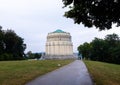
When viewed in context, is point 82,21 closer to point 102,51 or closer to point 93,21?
point 93,21

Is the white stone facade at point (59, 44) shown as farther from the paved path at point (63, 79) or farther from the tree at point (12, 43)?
the paved path at point (63, 79)

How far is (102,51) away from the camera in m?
137

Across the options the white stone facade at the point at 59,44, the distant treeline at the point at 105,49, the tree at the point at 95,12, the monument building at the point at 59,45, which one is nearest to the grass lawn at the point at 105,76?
the tree at the point at 95,12

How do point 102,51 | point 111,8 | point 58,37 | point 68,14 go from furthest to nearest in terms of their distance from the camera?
point 58,37, point 102,51, point 68,14, point 111,8

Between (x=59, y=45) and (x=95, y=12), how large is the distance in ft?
530

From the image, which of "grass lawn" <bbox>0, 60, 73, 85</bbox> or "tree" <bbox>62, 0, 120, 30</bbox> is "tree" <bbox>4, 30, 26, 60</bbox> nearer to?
"grass lawn" <bbox>0, 60, 73, 85</bbox>

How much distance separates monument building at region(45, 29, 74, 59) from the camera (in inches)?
7121

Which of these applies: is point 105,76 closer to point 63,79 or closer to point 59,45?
point 63,79

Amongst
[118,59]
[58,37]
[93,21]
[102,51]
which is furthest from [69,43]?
[93,21]

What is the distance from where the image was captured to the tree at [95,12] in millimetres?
19156

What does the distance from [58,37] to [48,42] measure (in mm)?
8478

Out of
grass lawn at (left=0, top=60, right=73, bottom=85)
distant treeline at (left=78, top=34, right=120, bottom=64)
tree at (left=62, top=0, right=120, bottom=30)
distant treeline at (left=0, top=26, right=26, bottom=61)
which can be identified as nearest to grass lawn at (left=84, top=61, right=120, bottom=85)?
tree at (left=62, top=0, right=120, bottom=30)

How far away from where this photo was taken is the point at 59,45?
18150 centimetres

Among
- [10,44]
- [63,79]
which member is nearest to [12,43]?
[10,44]
